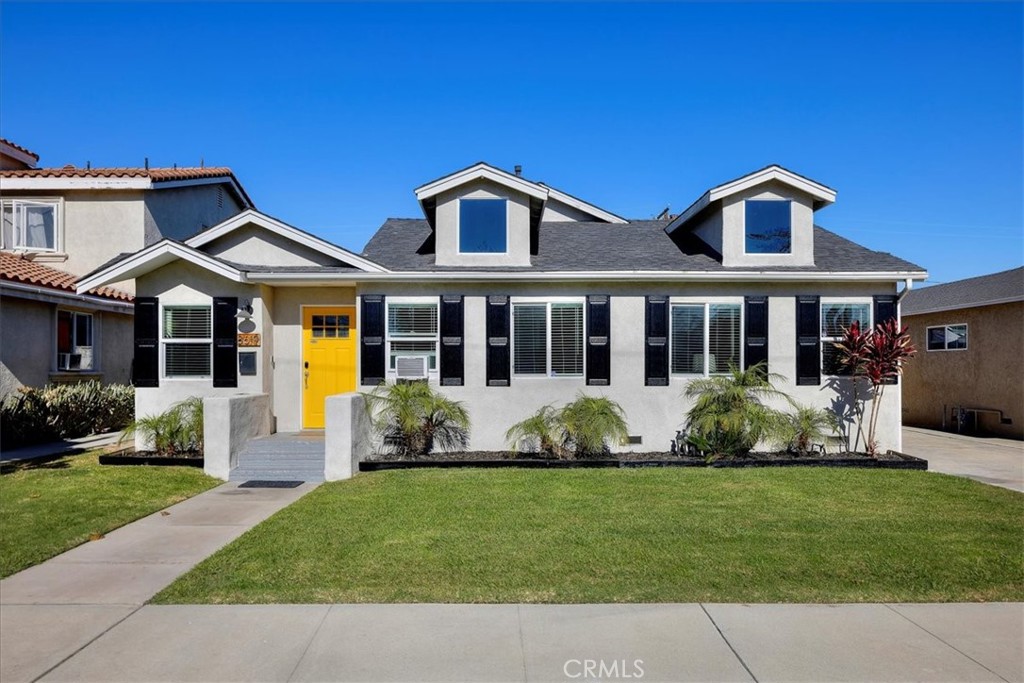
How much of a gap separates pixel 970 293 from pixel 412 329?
49.4ft

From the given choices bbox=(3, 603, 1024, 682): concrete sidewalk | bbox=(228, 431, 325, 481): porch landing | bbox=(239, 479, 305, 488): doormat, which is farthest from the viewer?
bbox=(228, 431, 325, 481): porch landing

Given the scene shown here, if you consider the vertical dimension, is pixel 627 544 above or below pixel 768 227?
below

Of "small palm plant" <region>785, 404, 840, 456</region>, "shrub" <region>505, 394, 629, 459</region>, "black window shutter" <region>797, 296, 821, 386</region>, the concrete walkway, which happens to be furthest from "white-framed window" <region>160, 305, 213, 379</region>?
"black window shutter" <region>797, 296, 821, 386</region>

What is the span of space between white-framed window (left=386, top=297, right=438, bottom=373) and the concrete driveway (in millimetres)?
8644

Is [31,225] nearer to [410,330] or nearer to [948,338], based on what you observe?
[410,330]

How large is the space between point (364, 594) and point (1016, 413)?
16.6 metres

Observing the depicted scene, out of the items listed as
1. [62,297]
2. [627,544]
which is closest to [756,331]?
[627,544]

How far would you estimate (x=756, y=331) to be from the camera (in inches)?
448

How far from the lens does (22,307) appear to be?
13.1 metres

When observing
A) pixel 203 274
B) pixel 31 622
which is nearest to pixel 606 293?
pixel 203 274

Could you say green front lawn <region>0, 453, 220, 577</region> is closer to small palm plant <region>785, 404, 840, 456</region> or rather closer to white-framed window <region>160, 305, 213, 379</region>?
white-framed window <region>160, 305, 213, 379</region>

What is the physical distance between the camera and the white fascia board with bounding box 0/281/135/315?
12523 millimetres

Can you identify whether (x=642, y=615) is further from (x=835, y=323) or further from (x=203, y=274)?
(x=203, y=274)

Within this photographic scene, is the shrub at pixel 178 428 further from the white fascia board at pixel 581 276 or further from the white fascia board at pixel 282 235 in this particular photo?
the white fascia board at pixel 282 235
